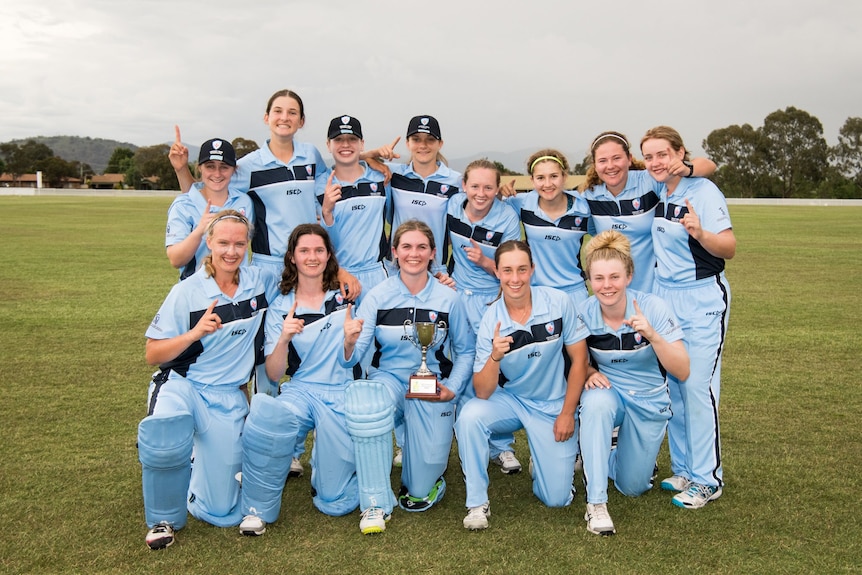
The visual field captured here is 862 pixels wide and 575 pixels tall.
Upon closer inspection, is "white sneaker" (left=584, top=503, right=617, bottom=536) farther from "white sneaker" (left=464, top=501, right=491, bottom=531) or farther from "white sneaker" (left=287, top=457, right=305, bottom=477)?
"white sneaker" (left=287, top=457, right=305, bottom=477)

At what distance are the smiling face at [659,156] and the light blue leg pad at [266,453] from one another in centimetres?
232

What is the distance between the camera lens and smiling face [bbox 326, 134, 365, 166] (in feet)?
15.4

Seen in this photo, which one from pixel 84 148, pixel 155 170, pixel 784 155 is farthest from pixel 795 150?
pixel 84 148

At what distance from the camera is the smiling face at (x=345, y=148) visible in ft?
15.4

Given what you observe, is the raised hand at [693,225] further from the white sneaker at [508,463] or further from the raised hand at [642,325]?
the white sneaker at [508,463]

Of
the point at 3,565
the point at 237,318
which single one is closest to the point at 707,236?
the point at 237,318

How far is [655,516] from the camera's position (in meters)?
3.77

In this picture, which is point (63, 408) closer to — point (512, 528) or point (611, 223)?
point (512, 528)

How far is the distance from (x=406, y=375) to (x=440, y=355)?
0.23 m

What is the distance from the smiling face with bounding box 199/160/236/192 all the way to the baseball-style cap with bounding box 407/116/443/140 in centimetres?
114

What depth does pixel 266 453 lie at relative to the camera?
3.53 meters

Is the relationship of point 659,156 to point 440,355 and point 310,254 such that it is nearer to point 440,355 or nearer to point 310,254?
point 440,355

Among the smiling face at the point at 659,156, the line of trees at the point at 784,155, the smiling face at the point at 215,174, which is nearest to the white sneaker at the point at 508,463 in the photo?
the smiling face at the point at 659,156

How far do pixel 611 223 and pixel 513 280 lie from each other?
95 cm
